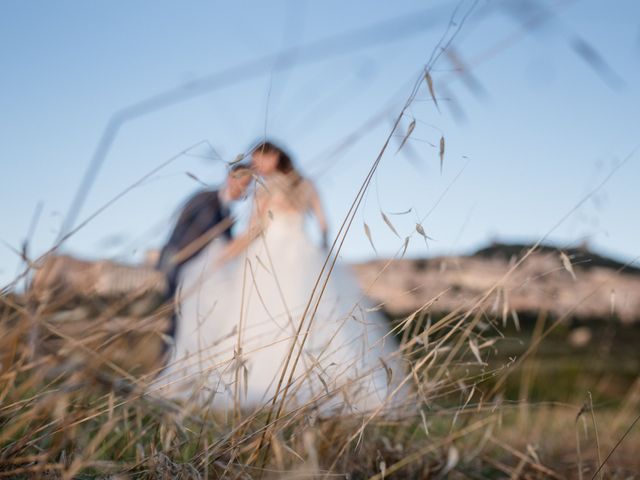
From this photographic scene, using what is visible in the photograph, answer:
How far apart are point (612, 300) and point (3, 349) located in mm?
1375

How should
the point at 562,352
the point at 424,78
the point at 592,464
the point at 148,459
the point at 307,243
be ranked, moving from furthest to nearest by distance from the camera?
the point at 562,352, the point at 307,243, the point at 592,464, the point at 424,78, the point at 148,459

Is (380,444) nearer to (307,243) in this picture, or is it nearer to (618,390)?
(307,243)

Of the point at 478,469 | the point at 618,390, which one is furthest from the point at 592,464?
the point at 618,390

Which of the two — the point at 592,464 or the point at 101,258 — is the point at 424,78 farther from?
the point at 592,464

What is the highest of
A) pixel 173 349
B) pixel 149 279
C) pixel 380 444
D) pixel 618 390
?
pixel 149 279

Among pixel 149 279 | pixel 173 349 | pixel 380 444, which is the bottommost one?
pixel 380 444

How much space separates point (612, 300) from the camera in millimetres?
1450

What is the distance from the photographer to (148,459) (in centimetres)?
99

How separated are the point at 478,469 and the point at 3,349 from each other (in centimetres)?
129

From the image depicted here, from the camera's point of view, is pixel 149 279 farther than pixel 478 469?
No

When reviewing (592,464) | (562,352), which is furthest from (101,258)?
(562,352)

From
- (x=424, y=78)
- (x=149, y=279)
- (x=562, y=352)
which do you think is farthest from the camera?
(x=562, y=352)

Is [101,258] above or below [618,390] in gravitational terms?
above

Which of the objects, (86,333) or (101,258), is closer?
(86,333)
